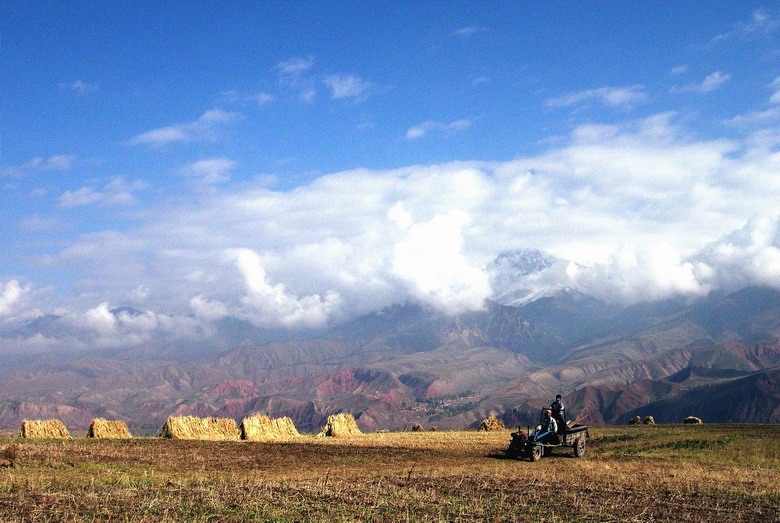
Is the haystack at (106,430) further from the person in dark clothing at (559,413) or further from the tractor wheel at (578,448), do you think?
the tractor wheel at (578,448)

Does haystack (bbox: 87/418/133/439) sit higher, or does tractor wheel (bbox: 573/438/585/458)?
haystack (bbox: 87/418/133/439)

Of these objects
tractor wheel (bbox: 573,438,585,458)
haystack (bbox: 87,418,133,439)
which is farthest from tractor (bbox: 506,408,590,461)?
haystack (bbox: 87,418,133,439)

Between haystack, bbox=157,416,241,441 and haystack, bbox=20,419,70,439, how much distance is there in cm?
707

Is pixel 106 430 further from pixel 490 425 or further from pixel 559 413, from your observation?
pixel 490 425

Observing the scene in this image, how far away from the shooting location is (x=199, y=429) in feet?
169

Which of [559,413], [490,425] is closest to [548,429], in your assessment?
[559,413]

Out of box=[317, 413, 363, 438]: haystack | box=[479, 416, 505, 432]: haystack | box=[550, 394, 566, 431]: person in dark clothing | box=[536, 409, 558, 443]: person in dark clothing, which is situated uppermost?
box=[550, 394, 566, 431]: person in dark clothing

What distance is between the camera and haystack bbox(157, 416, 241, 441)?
165 feet

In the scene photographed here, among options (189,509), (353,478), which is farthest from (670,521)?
(189,509)

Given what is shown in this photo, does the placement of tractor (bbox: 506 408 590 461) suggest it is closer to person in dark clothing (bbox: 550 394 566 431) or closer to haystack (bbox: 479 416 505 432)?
person in dark clothing (bbox: 550 394 566 431)

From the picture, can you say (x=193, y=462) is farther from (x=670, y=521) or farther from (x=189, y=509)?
(x=670, y=521)

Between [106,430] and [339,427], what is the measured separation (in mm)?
20068

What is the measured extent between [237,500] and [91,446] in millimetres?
21249

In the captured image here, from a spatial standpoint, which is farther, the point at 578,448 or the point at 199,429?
the point at 199,429
